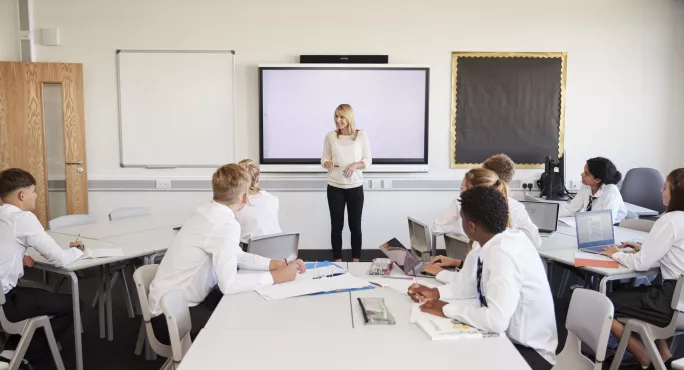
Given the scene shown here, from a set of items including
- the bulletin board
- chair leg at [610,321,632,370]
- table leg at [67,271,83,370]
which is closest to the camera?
chair leg at [610,321,632,370]

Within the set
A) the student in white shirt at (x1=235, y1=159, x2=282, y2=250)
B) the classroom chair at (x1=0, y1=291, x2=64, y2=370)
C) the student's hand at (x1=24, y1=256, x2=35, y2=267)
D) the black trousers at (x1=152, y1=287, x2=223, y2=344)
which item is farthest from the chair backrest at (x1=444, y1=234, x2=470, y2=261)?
the student's hand at (x1=24, y1=256, x2=35, y2=267)

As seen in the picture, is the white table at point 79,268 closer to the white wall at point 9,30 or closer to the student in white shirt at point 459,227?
the student in white shirt at point 459,227

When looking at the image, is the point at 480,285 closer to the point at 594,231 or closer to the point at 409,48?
the point at 594,231

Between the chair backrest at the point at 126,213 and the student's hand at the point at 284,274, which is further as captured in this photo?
the chair backrest at the point at 126,213

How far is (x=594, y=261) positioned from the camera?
10.3ft

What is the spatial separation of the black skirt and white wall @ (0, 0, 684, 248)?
125 inches

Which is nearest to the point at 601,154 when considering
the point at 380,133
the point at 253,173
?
the point at 380,133

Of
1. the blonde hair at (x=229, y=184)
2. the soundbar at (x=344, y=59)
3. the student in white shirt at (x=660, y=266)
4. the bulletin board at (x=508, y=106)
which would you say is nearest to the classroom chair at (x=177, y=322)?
the blonde hair at (x=229, y=184)

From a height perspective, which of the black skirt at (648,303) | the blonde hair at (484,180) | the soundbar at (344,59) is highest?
the soundbar at (344,59)

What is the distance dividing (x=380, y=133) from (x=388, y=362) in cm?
445

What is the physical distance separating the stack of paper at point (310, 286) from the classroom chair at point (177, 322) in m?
0.33

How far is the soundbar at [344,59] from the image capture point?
5887 millimetres

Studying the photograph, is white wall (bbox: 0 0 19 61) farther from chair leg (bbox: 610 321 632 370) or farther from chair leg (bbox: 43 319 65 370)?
chair leg (bbox: 610 321 632 370)

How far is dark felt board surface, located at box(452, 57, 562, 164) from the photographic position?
601 centimetres
